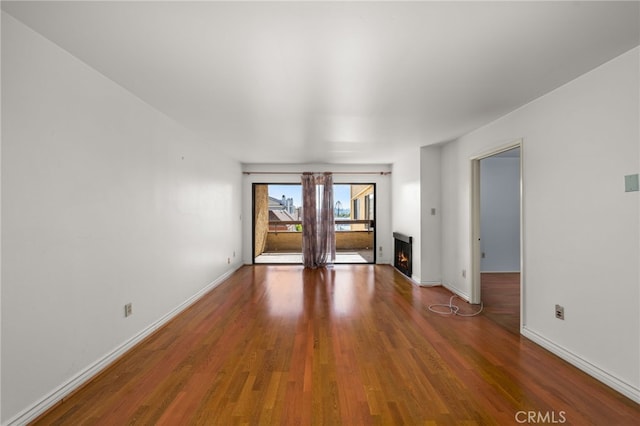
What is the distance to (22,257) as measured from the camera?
5.08ft

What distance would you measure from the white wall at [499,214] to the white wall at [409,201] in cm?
160

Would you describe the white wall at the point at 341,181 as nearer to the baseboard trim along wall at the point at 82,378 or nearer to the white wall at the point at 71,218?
the white wall at the point at 71,218

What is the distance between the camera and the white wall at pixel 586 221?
71.7 inches

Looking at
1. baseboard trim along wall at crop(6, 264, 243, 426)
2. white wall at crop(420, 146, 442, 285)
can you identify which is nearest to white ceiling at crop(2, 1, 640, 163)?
white wall at crop(420, 146, 442, 285)

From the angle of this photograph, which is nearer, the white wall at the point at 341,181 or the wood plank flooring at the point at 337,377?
the wood plank flooring at the point at 337,377

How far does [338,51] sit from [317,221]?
4.43 meters

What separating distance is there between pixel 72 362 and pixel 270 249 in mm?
6432

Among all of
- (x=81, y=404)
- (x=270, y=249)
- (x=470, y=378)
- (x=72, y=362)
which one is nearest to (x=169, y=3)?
(x=72, y=362)

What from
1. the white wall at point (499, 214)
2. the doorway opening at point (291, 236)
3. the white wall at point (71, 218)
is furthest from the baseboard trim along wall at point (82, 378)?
the white wall at point (499, 214)

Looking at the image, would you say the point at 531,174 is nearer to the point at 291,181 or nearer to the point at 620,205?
the point at 620,205

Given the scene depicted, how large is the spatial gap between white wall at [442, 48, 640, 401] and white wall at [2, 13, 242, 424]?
12.6 ft

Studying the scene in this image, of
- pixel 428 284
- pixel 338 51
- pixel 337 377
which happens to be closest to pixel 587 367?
pixel 337 377

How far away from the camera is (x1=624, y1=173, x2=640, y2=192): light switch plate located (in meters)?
1.77
